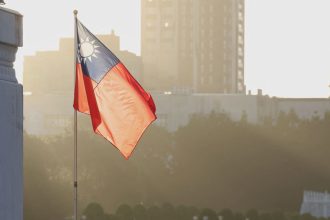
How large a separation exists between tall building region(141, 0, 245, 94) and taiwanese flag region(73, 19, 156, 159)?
179286 mm

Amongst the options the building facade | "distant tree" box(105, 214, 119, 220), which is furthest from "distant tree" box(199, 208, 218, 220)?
the building facade

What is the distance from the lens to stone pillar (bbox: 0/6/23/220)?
187 inches

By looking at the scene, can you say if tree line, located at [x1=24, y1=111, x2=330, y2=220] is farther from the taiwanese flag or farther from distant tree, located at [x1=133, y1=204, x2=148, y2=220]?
the taiwanese flag

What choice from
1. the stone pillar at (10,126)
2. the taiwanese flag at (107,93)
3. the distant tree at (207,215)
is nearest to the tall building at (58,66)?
the distant tree at (207,215)

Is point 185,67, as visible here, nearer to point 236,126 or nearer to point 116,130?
point 236,126

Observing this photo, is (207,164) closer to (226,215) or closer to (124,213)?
(226,215)

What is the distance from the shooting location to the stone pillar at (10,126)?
475cm

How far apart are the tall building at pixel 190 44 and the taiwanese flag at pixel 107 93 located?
179 m

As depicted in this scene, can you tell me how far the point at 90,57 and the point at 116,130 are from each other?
0.81 meters

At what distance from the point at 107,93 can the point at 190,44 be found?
7232 inches

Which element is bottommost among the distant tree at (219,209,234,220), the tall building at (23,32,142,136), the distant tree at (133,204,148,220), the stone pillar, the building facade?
the building facade

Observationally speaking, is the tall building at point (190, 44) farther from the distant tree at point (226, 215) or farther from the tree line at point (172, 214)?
the distant tree at point (226, 215)

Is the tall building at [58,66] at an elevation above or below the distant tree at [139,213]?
above

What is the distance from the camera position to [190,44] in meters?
193
